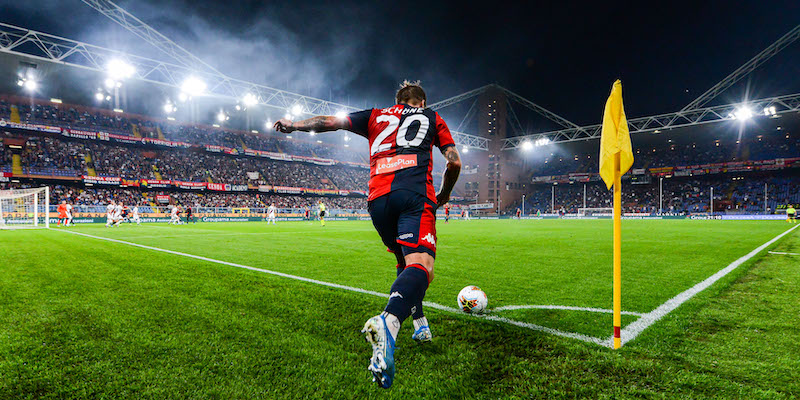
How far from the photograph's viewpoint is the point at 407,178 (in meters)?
2.45

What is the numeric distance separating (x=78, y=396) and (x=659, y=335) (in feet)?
12.4

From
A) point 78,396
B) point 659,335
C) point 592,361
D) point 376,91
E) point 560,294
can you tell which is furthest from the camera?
point 376,91

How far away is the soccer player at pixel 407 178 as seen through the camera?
7.39 ft

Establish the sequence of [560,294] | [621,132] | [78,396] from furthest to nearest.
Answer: [560,294] < [621,132] < [78,396]

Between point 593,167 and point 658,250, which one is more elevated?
point 593,167

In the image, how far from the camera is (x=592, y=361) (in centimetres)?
229

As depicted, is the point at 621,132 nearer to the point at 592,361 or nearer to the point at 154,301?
the point at 592,361

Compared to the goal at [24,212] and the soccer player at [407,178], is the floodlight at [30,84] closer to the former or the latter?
the goal at [24,212]

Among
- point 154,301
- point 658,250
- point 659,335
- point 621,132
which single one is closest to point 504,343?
point 659,335

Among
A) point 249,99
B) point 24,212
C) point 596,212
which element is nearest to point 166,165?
point 249,99

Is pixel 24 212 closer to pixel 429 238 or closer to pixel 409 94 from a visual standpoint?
pixel 409 94

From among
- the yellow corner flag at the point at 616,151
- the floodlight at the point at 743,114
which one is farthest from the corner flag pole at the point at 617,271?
the floodlight at the point at 743,114

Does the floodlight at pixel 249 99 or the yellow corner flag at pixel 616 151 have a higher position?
the floodlight at pixel 249 99

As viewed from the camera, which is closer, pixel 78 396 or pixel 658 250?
pixel 78 396
